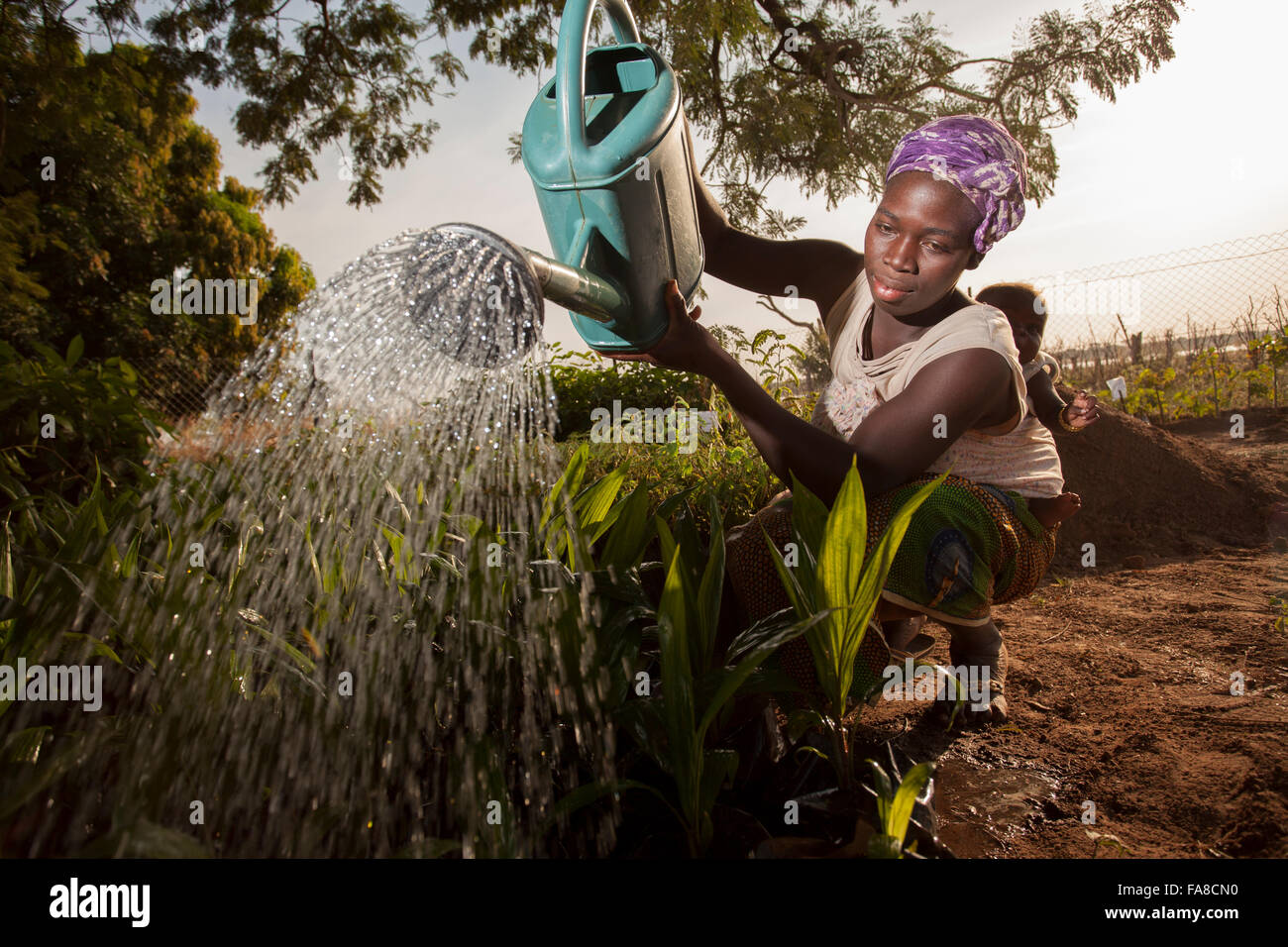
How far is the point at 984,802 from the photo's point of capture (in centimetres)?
147

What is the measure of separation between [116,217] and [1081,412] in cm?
1648

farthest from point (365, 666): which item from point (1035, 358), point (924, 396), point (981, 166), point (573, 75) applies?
point (1035, 358)

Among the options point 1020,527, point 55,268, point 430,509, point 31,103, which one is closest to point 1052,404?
point 1020,527

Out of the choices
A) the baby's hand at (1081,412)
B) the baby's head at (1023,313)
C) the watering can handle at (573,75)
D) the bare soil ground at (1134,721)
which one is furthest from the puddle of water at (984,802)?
the baby's head at (1023,313)

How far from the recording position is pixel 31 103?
11.2 ft

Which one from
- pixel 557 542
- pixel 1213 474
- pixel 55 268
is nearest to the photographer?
pixel 557 542

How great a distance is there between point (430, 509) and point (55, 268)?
14267mm

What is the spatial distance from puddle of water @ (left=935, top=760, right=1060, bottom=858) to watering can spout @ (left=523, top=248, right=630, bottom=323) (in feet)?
3.71

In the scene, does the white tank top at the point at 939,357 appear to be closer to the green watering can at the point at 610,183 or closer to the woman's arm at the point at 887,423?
the woman's arm at the point at 887,423

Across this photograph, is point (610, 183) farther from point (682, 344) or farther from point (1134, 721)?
point (1134, 721)

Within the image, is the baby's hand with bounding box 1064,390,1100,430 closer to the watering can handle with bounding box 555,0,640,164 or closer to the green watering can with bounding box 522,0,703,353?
the green watering can with bounding box 522,0,703,353

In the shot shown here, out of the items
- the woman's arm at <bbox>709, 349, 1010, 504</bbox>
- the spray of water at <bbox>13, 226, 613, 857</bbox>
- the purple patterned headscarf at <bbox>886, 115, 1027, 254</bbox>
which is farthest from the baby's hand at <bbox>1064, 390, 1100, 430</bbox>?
the spray of water at <bbox>13, 226, 613, 857</bbox>

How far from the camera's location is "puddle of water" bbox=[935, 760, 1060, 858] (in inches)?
52.6
